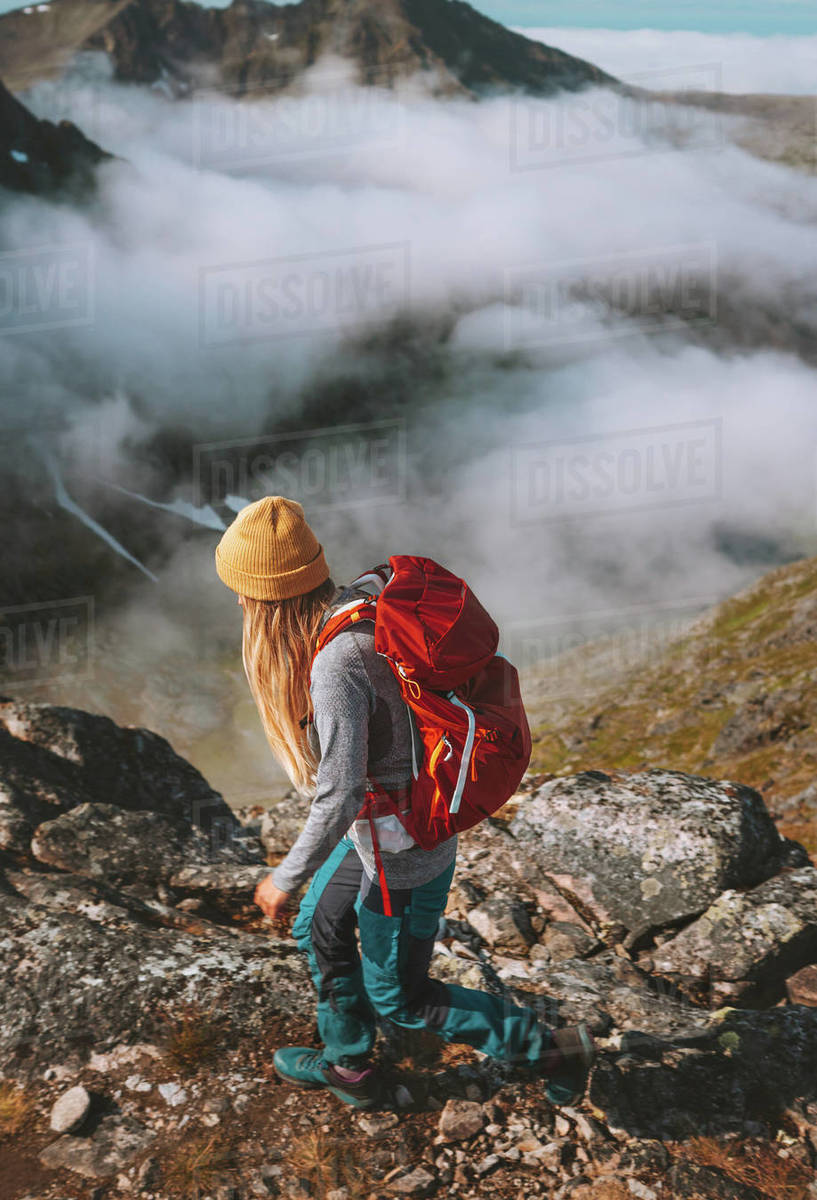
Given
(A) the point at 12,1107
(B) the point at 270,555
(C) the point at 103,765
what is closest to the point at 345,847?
(B) the point at 270,555

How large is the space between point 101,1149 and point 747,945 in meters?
6.46

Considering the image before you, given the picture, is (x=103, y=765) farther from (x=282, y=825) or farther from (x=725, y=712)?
(x=725, y=712)

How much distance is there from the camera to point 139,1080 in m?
6.99

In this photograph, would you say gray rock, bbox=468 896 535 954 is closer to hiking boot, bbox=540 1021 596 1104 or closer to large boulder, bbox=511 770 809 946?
large boulder, bbox=511 770 809 946

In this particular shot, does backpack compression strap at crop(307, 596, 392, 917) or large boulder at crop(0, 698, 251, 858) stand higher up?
backpack compression strap at crop(307, 596, 392, 917)

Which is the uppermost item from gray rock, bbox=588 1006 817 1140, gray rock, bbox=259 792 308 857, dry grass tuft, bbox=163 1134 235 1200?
dry grass tuft, bbox=163 1134 235 1200

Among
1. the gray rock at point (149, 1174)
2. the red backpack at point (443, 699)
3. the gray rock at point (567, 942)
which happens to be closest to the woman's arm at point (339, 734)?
the red backpack at point (443, 699)

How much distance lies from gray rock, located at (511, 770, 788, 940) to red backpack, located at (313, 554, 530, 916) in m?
5.34

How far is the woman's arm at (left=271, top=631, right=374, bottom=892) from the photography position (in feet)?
17.4

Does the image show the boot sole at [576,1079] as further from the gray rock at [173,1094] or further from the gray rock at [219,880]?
the gray rock at [219,880]

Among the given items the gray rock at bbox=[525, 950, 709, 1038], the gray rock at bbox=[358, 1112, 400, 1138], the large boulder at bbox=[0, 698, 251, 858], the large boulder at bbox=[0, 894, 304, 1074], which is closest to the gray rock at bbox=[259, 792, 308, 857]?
the large boulder at bbox=[0, 698, 251, 858]

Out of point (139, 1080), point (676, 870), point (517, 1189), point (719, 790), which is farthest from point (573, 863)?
point (139, 1080)

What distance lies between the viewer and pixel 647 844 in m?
10.5

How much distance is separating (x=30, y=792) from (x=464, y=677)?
318 inches
